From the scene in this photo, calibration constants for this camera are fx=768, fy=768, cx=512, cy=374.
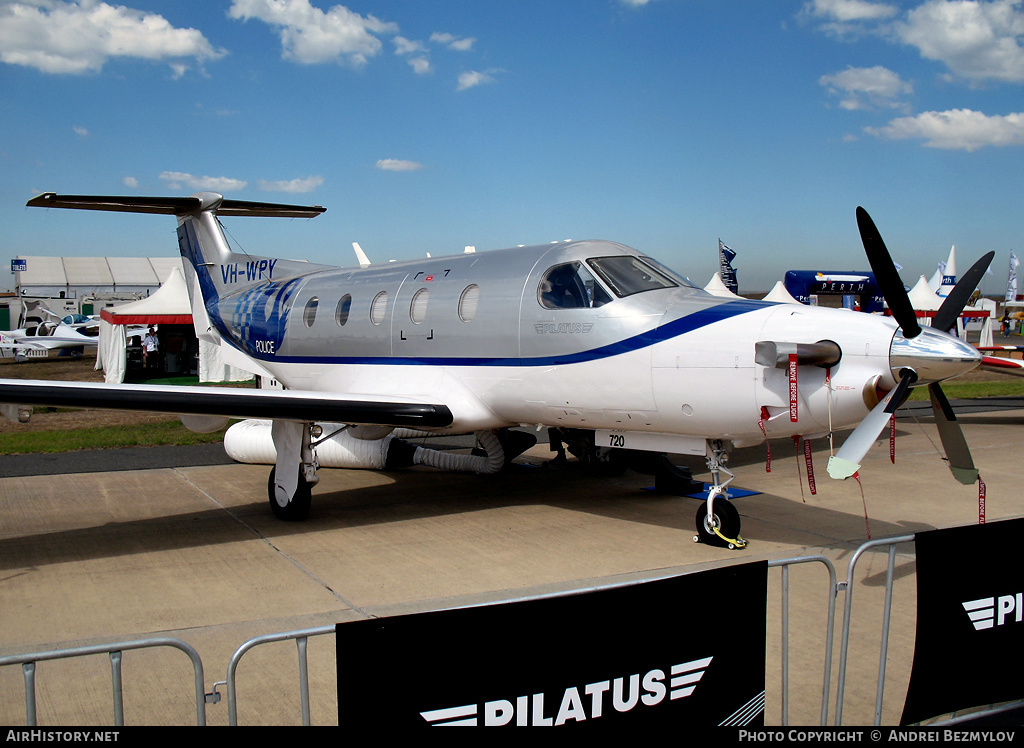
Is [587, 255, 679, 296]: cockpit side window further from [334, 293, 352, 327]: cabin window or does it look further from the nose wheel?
[334, 293, 352, 327]: cabin window

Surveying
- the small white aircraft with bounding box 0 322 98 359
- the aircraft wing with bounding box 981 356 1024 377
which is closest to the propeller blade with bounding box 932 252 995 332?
the aircraft wing with bounding box 981 356 1024 377

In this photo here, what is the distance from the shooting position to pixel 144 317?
24.8m

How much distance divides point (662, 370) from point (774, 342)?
3.43 feet

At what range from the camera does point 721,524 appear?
714 cm

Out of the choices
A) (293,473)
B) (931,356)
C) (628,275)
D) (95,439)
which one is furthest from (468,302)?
(95,439)

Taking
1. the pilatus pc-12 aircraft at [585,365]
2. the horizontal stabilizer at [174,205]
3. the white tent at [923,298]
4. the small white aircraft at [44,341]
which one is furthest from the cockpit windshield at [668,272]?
the small white aircraft at [44,341]

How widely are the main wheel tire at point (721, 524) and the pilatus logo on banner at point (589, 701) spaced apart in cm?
418

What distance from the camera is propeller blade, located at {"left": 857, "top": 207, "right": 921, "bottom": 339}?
20.1 ft

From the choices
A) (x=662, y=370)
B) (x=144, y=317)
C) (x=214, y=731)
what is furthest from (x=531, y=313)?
(x=144, y=317)

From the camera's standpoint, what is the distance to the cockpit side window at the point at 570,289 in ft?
24.8

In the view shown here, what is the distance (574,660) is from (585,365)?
4746 mm

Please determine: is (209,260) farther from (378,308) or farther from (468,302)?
(468,302)

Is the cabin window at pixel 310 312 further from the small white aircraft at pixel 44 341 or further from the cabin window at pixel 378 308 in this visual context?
the small white aircraft at pixel 44 341

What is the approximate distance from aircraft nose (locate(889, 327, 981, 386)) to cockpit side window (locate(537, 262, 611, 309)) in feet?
8.53
